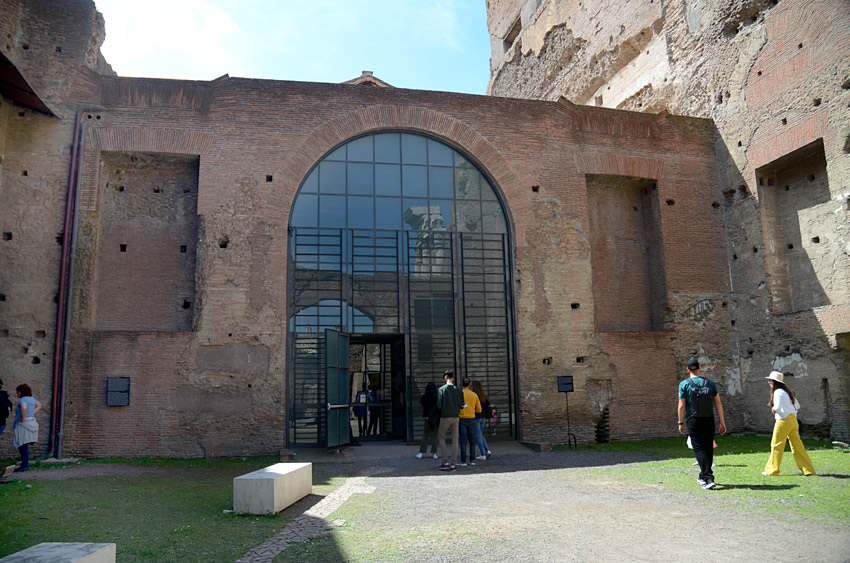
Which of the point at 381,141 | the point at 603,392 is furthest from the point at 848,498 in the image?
the point at 381,141

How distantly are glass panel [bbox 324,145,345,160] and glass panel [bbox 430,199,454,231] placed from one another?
2003 mm

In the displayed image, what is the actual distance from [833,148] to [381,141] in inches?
330

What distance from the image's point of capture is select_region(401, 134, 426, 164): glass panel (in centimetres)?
1280

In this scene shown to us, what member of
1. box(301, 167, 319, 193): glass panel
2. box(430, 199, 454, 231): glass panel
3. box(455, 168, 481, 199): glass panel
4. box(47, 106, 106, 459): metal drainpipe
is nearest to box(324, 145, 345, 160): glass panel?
box(301, 167, 319, 193): glass panel

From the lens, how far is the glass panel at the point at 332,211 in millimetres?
12133

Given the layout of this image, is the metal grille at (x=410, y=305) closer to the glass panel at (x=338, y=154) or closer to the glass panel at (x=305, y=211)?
the glass panel at (x=305, y=211)

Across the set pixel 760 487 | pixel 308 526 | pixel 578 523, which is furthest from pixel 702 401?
pixel 308 526

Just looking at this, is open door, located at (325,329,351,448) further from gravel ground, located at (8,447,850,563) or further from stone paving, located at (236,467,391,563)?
stone paving, located at (236,467,391,563)

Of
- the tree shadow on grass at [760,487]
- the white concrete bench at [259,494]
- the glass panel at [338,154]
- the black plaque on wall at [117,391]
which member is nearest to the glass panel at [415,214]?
the glass panel at [338,154]

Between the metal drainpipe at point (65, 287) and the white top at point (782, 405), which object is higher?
the metal drainpipe at point (65, 287)

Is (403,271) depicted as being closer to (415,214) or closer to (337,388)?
(415,214)

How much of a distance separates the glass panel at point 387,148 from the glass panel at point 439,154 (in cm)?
66

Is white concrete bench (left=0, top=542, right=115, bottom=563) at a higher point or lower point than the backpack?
lower

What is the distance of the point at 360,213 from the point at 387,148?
1526 millimetres
